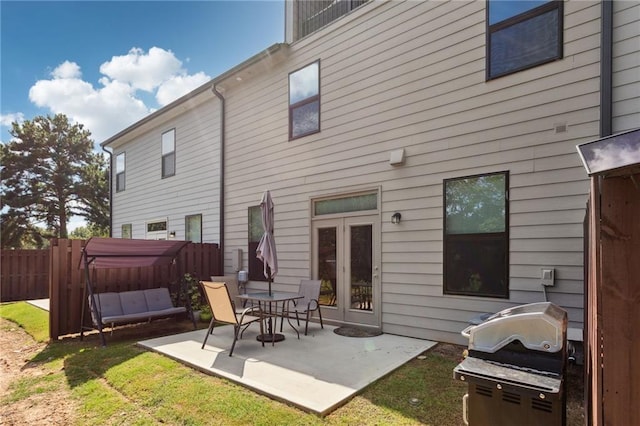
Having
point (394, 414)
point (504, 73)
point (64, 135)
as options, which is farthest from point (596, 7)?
point (64, 135)

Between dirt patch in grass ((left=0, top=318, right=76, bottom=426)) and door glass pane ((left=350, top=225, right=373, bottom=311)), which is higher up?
door glass pane ((left=350, top=225, right=373, bottom=311))

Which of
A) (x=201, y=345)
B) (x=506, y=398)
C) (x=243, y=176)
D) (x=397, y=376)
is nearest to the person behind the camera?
(x=506, y=398)

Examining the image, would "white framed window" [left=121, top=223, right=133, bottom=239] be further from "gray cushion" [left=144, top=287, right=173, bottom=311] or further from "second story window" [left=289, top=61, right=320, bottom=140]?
"second story window" [left=289, top=61, right=320, bottom=140]

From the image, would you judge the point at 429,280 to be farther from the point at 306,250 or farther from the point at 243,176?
the point at 243,176

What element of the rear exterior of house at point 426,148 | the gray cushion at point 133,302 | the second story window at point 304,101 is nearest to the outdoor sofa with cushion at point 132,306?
the gray cushion at point 133,302

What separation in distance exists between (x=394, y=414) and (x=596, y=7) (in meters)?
5.17

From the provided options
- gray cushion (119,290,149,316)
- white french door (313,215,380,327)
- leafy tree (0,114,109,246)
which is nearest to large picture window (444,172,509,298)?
white french door (313,215,380,327)

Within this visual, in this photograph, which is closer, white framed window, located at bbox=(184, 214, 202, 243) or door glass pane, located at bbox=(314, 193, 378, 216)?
door glass pane, located at bbox=(314, 193, 378, 216)

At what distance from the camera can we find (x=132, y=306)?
6402 millimetres

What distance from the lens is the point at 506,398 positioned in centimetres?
206

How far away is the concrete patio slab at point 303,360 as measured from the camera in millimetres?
3507

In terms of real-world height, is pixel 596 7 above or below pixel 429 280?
above

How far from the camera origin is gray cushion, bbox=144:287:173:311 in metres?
6.65

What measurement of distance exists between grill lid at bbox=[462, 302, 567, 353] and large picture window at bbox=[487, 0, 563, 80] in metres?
3.78
